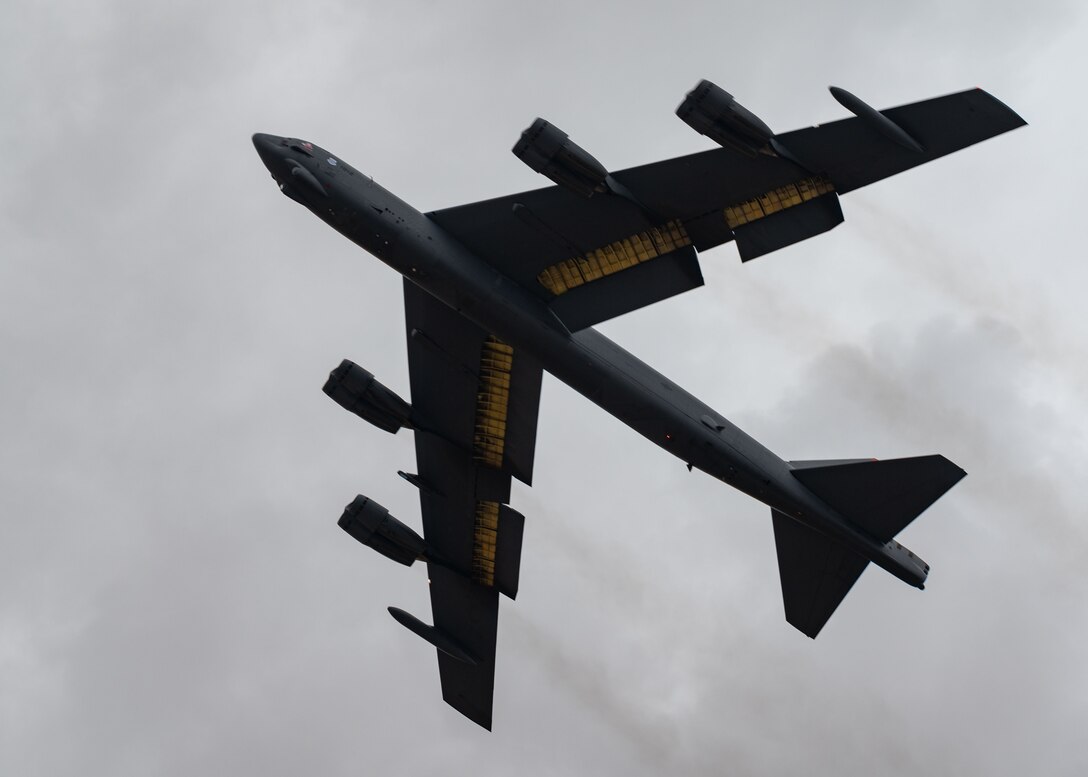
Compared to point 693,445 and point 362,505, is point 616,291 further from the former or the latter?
point 362,505

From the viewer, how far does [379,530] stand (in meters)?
48.9

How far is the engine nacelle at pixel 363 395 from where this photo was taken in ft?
149

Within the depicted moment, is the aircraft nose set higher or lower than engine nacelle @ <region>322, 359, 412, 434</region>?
higher

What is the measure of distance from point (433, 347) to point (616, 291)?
7.52m

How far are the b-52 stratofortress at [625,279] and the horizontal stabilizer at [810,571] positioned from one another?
2.3 inches

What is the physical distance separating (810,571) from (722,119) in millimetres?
17471

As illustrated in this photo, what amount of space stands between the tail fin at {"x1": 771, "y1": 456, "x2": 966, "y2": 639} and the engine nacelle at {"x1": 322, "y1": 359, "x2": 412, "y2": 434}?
14636mm

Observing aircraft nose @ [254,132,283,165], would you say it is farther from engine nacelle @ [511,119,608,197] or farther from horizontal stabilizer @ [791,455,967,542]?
horizontal stabilizer @ [791,455,967,542]

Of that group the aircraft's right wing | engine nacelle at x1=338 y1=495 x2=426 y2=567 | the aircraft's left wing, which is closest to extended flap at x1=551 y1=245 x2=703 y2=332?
the aircraft's right wing

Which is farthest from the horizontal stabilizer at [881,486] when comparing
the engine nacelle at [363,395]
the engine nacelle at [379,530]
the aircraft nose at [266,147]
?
the aircraft nose at [266,147]

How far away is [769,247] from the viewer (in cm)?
4100

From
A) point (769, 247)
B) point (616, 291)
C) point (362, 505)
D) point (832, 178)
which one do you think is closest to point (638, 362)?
point (616, 291)

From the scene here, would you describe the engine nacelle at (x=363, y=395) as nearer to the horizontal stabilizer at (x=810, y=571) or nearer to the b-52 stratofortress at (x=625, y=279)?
the b-52 stratofortress at (x=625, y=279)

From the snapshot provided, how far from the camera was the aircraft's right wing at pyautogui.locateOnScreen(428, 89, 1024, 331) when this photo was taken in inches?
1523
